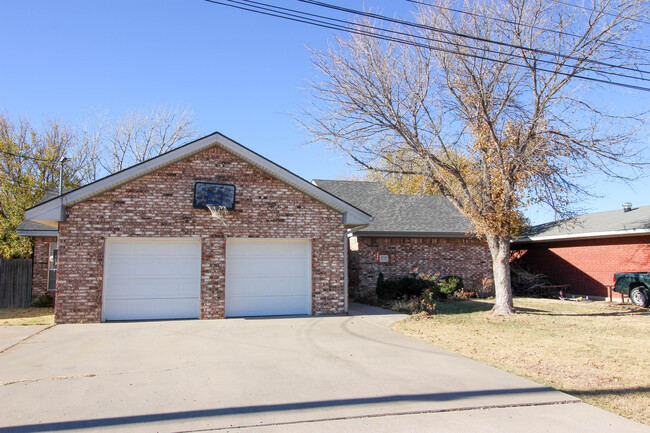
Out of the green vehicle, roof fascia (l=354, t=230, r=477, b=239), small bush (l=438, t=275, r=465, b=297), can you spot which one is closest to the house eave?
the green vehicle

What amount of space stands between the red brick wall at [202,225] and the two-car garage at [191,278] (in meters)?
0.30

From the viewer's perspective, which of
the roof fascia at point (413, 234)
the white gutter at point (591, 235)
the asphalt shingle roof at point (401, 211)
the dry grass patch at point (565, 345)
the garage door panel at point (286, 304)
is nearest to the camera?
the dry grass patch at point (565, 345)

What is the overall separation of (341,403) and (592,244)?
18734 mm

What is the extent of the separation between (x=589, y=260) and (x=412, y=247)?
834cm

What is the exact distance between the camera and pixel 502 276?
1336 cm

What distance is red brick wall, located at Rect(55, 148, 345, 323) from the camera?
11.6m

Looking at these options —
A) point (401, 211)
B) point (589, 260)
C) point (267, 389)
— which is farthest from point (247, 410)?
point (589, 260)

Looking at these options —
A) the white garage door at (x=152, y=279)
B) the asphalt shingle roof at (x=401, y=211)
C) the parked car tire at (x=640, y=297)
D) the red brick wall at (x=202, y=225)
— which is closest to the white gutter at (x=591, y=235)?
the parked car tire at (x=640, y=297)

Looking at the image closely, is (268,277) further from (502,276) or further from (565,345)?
(565,345)

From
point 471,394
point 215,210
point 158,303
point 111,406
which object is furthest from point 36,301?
point 471,394

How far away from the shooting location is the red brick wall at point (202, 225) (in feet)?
38.1

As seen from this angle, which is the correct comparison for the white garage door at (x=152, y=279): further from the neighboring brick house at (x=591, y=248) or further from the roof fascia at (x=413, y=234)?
the neighboring brick house at (x=591, y=248)

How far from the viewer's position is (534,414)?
5.39 meters

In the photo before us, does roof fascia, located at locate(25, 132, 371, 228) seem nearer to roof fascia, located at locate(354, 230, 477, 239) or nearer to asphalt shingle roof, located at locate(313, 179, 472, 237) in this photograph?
roof fascia, located at locate(354, 230, 477, 239)
